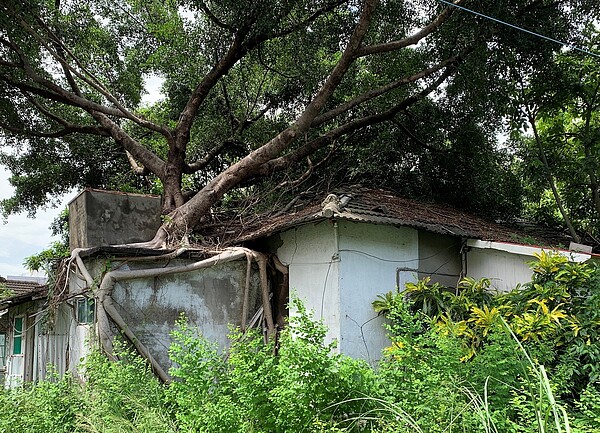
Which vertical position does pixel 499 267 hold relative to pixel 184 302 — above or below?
above

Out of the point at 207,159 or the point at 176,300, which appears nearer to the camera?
the point at 176,300

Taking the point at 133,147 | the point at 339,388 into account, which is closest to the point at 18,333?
the point at 133,147

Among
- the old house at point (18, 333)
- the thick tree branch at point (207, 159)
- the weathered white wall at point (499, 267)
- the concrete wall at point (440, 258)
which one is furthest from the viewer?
the thick tree branch at point (207, 159)

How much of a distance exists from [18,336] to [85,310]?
18.6 ft

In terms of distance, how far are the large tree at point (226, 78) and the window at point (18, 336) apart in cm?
373

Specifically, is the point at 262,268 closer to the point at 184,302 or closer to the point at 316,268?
the point at 316,268

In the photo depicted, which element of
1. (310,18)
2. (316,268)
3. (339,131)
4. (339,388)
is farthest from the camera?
(339,131)

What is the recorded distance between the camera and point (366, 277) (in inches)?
328

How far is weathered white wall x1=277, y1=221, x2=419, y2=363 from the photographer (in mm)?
8055

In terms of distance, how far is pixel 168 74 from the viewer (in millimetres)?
12883

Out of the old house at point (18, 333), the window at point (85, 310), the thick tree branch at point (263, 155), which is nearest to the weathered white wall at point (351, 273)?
the thick tree branch at point (263, 155)

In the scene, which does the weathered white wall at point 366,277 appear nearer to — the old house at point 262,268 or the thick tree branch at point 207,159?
the old house at point 262,268

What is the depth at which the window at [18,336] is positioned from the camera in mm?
12434

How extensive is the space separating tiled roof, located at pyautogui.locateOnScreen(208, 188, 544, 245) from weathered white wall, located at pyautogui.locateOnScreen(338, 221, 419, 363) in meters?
0.33
